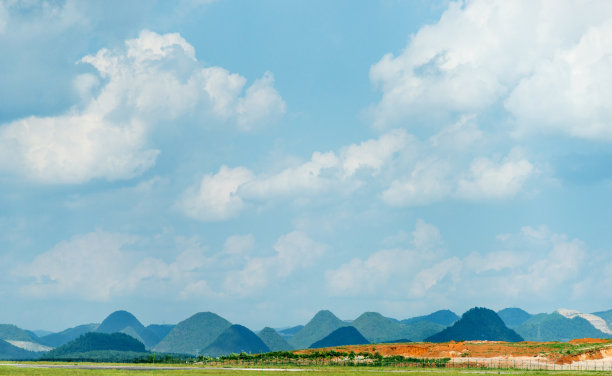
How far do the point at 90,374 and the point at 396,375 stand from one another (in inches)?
2021

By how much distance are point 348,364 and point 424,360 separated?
19135 mm

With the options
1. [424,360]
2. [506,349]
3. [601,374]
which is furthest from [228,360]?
[601,374]

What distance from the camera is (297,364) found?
143000mm

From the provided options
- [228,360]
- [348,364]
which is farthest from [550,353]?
[228,360]

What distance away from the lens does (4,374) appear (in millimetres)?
98875

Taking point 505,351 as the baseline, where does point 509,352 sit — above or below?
below

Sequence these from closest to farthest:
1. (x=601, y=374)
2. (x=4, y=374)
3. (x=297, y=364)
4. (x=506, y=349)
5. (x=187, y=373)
→ (x=4, y=374) → (x=187, y=373) → (x=601, y=374) → (x=297, y=364) → (x=506, y=349)

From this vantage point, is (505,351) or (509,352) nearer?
(509,352)

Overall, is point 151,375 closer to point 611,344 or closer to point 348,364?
point 348,364

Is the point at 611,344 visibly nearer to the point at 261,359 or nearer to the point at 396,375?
the point at 396,375

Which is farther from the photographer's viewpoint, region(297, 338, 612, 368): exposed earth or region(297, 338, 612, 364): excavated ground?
region(297, 338, 612, 364): excavated ground

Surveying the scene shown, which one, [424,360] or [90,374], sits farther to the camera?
[424,360]

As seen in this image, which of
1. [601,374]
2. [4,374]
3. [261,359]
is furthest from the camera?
[261,359]

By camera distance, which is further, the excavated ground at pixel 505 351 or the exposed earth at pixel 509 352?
the excavated ground at pixel 505 351
